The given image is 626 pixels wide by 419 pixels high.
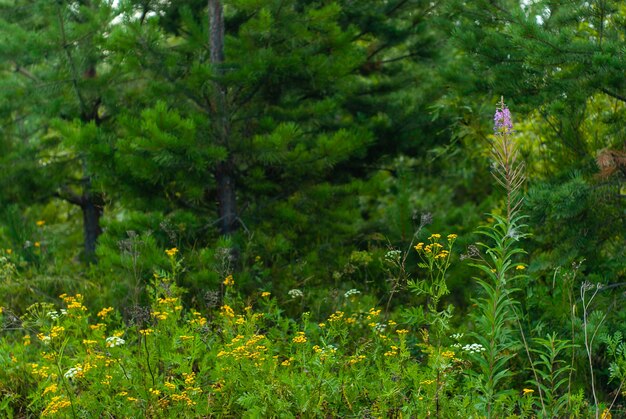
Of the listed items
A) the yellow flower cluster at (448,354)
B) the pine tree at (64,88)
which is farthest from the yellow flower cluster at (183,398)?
the pine tree at (64,88)

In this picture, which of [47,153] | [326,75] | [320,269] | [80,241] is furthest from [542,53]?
[80,241]

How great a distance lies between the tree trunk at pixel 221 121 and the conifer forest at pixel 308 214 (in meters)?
0.02

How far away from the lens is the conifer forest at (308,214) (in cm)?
436

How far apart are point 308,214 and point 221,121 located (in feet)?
3.71

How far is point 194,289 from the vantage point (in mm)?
6777

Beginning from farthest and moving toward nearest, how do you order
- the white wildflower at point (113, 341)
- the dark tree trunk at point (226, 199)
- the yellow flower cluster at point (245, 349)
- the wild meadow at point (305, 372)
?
the dark tree trunk at point (226, 199)
the white wildflower at point (113, 341)
the yellow flower cluster at point (245, 349)
the wild meadow at point (305, 372)

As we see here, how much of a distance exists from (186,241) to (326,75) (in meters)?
1.84

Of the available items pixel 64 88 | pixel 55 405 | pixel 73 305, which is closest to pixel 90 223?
pixel 64 88

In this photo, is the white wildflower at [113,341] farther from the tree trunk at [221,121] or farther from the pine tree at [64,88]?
the tree trunk at [221,121]

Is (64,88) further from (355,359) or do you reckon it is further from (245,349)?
(355,359)

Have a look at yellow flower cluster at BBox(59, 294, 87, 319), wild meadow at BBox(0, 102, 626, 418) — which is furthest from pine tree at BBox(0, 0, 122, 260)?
wild meadow at BBox(0, 102, 626, 418)

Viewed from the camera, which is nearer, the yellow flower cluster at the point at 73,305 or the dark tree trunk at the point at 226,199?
the yellow flower cluster at the point at 73,305

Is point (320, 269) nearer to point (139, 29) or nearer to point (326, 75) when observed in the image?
point (326, 75)

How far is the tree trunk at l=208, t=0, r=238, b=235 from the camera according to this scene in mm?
7355
